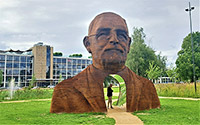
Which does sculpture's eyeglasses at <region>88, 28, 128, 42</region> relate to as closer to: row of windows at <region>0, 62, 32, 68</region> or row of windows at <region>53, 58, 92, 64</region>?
row of windows at <region>0, 62, 32, 68</region>

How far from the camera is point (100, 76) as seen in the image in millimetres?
10727

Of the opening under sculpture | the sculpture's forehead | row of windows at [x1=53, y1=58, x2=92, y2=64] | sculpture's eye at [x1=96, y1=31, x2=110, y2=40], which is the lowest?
the opening under sculpture

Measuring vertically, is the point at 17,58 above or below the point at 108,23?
above

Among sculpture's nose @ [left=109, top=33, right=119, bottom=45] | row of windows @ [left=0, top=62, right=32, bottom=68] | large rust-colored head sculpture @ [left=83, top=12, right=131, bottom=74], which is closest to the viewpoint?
sculpture's nose @ [left=109, top=33, right=119, bottom=45]

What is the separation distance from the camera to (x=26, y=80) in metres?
61.8

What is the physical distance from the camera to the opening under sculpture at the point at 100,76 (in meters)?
10.3

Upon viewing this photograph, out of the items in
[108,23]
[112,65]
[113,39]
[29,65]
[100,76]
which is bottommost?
[100,76]

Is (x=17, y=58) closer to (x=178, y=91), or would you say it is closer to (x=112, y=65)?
(x=178, y=91)

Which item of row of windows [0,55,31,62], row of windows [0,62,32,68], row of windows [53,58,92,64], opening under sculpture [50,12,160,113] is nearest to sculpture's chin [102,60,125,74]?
opening under sculpture [50,12,160,113]

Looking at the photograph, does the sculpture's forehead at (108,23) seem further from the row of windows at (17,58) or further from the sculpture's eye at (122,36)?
the row of windows at (17,58)

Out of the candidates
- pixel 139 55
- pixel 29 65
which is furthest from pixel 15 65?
pixel 139 55

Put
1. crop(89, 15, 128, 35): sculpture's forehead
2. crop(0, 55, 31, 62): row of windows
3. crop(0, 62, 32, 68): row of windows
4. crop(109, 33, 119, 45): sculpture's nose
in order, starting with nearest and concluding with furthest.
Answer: crop(109, 33, 119, 45): sculpture's nose, crop(89, 15, 128, 35): sculpture's forehead, crop(0, 62, 32, 68): row of windows, crop(0, 55, 31, 62): row of windows

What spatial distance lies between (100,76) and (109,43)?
6.30 feet

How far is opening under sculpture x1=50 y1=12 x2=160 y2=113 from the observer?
10.3 metres
